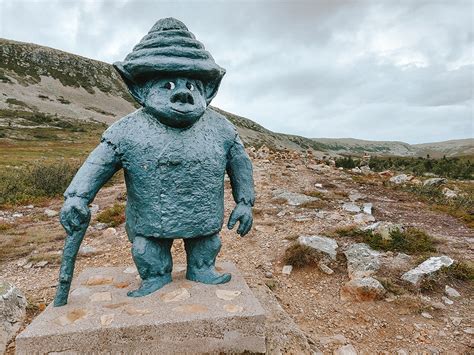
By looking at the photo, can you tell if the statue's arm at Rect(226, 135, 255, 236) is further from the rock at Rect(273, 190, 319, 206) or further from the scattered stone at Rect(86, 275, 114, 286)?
the rock at Rect(273, 190, 319, 206)

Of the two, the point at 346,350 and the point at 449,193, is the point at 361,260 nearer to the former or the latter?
the point at 346,350

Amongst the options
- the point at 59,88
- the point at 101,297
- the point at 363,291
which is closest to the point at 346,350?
the point at 363,291

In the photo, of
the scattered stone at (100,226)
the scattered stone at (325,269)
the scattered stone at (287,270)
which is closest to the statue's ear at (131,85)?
the scattered stone at (287,270)

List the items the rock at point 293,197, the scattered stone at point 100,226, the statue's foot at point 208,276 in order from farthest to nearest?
the rock at point 293,197 < the scattered stone at point 100,226 < the statue's foot at point 208,276

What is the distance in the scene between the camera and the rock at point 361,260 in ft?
15.9

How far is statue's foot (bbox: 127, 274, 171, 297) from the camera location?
312 centimetres

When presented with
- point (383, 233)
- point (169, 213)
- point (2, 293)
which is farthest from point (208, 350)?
point (383, 233)

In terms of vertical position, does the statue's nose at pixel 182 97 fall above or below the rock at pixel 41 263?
above

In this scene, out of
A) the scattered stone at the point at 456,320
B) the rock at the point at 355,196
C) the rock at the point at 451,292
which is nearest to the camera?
the scattered stone at the point at 456,320

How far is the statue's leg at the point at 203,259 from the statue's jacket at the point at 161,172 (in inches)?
8.8

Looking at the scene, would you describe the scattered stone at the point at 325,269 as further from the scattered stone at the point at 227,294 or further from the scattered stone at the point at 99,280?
the scattered stone at the point at 99,280

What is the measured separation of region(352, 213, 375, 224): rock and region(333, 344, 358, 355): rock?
403cm

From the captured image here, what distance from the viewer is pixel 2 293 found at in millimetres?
3533

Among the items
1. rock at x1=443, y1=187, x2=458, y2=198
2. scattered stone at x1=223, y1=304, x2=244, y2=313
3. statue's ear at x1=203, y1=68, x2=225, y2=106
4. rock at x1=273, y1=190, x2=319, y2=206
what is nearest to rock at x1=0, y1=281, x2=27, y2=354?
scattered stone at x1=223, y1=304, x2=244, y2=313
